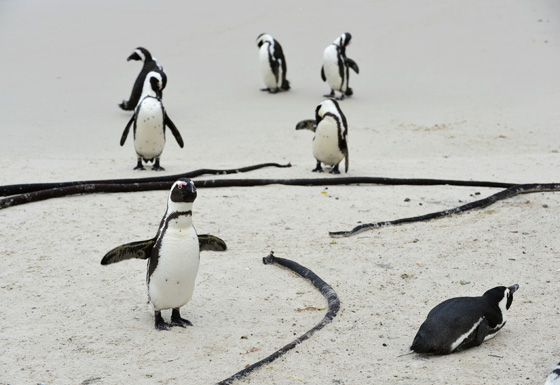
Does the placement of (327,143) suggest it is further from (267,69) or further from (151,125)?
(267,69)

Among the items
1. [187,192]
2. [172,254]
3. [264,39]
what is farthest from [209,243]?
[264,39]

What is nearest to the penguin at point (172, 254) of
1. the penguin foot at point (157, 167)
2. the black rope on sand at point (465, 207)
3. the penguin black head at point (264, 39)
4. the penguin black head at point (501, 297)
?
the penguin black head at point (501, 297)

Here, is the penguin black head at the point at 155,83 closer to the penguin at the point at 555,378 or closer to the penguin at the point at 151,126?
the penguin at the point at 151,126

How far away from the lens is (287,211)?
5266 mm

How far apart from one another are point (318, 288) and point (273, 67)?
778cm

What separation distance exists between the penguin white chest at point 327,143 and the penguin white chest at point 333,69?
4.23m

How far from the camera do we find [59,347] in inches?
121

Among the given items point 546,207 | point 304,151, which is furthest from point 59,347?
point 304,151

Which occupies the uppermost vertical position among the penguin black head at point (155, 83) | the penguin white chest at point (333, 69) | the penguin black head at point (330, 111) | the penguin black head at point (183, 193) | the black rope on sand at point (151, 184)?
the penguin white chest at point (333, 69)

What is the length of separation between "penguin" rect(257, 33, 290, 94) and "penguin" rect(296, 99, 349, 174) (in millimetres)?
4481

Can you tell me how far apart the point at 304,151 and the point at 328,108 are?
1663 millimetres

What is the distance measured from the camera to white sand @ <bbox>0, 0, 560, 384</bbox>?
299 cm

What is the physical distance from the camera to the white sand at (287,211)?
2986mm

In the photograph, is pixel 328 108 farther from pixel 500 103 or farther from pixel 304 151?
pixel 500 103
